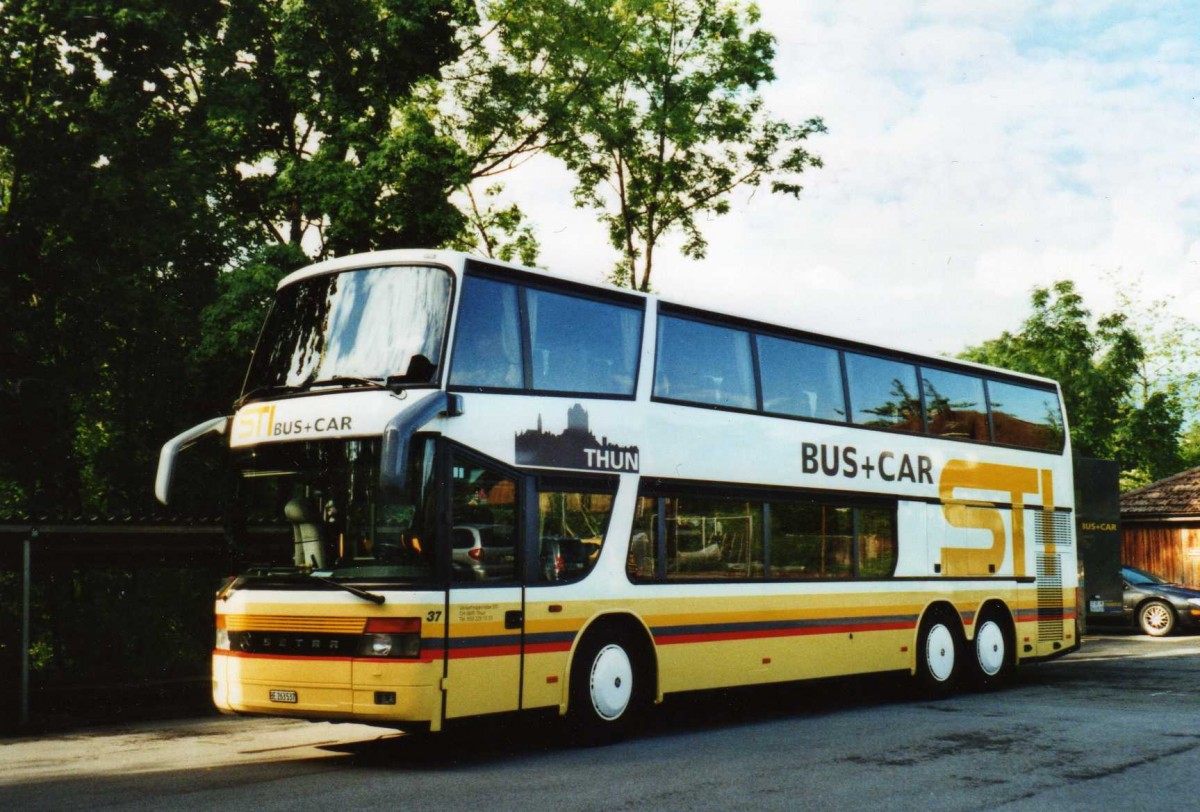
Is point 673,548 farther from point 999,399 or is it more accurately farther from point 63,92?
point 63,92

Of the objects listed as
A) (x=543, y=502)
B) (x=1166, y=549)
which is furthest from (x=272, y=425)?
(x=1166, y=549)

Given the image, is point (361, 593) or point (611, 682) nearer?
point (361, 593)

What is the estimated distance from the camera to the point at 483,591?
32.2 feet

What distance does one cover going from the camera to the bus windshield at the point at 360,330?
9.73 meters

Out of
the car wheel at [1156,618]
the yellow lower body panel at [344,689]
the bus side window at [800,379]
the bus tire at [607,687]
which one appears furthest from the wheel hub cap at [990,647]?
the car wheel at [1156,618]

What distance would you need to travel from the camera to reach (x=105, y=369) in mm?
22203

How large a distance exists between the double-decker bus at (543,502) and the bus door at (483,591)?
0.9 inches

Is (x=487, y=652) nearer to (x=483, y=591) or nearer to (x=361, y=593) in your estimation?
(x=483, y=591)

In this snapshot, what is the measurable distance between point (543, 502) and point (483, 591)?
3.28 feet

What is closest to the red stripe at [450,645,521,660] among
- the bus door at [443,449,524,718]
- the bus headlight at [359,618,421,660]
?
the bus door at [443,449,524,718]

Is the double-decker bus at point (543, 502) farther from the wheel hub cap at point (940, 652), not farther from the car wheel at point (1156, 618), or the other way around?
the car wheel at point (1156, 618)

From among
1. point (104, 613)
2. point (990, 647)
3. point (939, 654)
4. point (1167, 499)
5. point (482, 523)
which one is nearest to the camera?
point (482, 523)

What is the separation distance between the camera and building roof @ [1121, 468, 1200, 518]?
36.3 meters

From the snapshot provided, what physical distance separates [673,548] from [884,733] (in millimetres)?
2577
